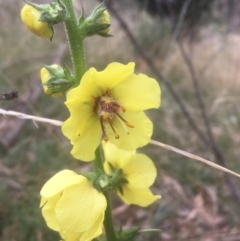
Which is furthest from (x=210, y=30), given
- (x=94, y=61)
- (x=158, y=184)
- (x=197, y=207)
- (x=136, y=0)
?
(x=197, y=207)

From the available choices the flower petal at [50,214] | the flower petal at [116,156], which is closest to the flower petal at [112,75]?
the flower petal at [116,156]

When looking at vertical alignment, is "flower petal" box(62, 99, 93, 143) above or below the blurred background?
above

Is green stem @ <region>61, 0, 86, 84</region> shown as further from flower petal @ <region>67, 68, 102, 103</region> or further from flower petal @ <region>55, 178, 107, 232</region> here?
flower petal @ <region>55, 178, 107, 232</region>

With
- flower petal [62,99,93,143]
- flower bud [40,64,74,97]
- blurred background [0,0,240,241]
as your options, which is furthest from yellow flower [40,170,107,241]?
blurred background [0,0,240,241]

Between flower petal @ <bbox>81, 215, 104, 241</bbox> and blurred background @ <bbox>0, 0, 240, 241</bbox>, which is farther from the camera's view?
blurred background @ <bbox>0, 0, 240, 241</bbox>

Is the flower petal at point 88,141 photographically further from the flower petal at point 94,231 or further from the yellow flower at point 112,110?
the flower petal at point 94,231

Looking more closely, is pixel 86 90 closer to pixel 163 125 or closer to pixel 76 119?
pixel 76 119

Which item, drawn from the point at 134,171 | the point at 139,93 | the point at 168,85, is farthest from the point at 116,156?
the point at 168,85
